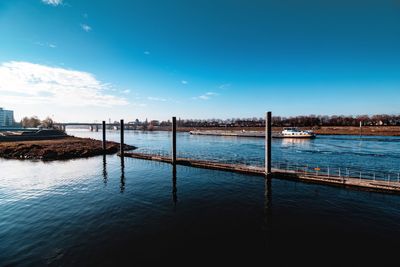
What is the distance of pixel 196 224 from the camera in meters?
17.5

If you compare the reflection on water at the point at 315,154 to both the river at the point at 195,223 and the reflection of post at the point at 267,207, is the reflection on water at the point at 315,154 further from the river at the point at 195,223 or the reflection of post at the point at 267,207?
the river at the point at 195,223

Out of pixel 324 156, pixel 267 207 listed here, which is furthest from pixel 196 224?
pixel 324 156

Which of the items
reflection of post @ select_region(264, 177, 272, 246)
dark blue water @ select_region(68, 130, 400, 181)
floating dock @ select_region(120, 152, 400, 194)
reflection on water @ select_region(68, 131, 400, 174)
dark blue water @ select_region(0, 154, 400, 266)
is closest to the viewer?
dark blue water @ select_region(0, 154, 400, 266)

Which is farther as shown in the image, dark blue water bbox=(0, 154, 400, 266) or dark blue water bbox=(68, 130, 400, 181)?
dark blue water bbox=(68, 130, 400, 181)

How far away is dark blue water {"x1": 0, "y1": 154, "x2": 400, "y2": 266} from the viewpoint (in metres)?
13.2

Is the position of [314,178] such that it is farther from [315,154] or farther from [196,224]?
[315,154]

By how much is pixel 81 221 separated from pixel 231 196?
16.0 meters

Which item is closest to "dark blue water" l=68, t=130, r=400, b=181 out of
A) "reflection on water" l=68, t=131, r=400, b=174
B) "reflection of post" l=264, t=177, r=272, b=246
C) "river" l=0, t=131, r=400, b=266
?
"reflection on water" l=68, t=131, r=400, b=174

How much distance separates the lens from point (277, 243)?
14.7 metres

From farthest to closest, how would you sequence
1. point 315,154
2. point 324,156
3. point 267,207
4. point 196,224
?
point 315,154
point 324,156
point 267,207
point 196,224

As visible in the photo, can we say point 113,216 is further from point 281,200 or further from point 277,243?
point 281,200

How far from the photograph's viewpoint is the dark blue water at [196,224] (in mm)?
13250

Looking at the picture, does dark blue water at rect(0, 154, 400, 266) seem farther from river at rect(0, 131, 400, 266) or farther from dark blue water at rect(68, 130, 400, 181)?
dark blue water at rect(68, 130, 400, 181)

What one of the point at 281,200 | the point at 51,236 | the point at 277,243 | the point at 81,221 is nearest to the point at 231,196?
the point at 281,200
